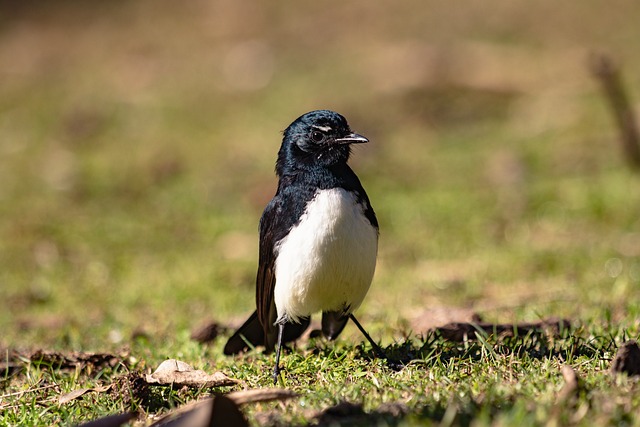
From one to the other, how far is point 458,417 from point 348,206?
58.7 inches

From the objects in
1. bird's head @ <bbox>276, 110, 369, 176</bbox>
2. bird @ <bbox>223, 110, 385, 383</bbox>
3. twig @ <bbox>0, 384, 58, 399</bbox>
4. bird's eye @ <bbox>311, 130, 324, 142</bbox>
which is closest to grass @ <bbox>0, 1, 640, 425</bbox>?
twig @ <bbox>0, 384, 58, 399</bbox>

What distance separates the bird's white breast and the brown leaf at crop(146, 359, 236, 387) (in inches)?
24.1

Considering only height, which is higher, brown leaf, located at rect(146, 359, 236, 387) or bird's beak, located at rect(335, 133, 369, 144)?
bird's beak, located at rect(335, 133, 369, 144)

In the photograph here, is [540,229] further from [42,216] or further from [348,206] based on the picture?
[42,216]

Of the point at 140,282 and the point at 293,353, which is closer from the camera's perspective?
the point at 293,353

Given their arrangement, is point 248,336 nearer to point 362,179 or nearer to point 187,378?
point 187,378

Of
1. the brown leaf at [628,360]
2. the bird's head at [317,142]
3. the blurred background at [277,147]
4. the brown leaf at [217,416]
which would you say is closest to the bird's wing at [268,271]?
the bird's head at [317,142]

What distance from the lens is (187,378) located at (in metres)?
4.20

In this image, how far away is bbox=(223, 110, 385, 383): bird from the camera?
14.5 ft

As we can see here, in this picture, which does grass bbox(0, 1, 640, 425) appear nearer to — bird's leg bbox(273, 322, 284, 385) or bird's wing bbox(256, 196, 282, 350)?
bird's leg bbox(273, 322, 284, 385)

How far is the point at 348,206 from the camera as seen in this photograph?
175 inches

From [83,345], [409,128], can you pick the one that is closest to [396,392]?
[83,345]

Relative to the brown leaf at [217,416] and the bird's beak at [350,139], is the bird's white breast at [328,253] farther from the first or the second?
the brown leaf at [217,416]

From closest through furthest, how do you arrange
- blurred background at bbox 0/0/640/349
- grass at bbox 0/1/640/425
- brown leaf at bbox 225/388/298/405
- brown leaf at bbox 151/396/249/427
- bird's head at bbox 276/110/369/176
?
brown leaf at bbox 151/396/249/427
brown leaf at bbox 225/388/298/405
grass at bbox 0/1/640/425
bird's head at bbox 276/110/369/176
blurred background at bbox 0/0/640/349
